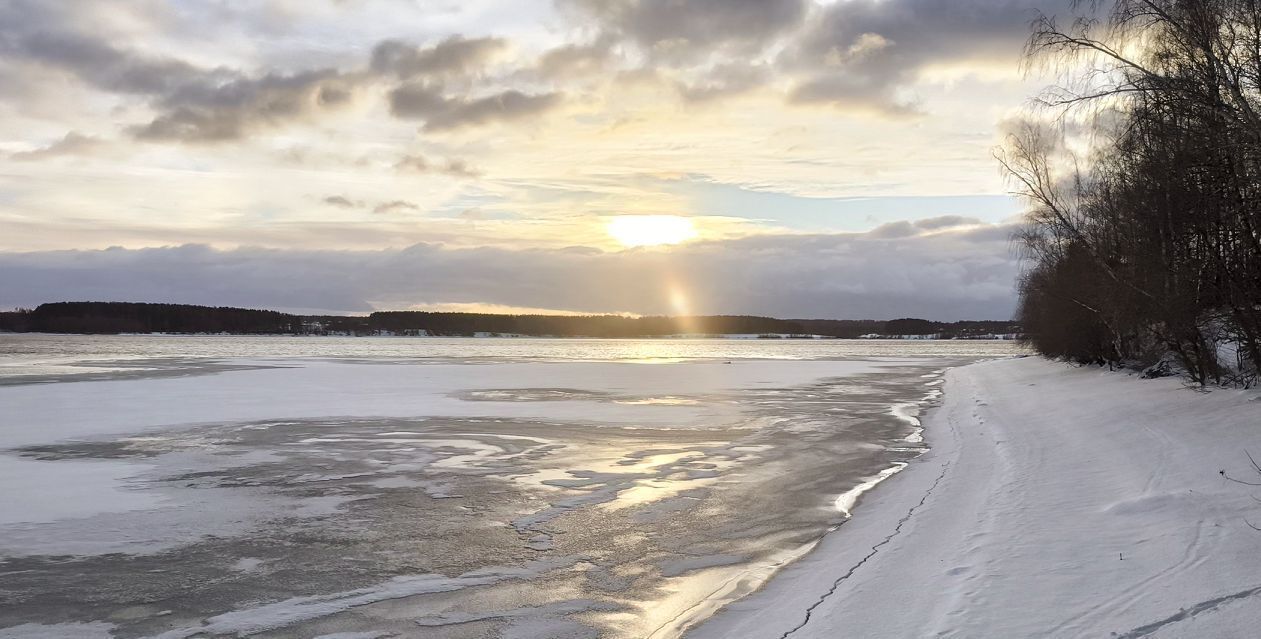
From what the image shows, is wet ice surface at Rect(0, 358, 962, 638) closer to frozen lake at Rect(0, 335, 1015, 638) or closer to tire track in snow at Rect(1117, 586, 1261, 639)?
frozen lake at Rect(0, 335, 1015, 638)

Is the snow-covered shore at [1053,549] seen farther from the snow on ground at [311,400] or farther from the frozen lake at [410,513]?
the snow on ground at [311,400]

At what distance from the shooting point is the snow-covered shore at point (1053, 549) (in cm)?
550

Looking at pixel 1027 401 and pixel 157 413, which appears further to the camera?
→ pixel 1027 401

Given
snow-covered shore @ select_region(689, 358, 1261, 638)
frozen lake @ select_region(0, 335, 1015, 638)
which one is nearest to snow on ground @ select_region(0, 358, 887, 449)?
frozen lake @ select_region(0, 335, 1015, 638)

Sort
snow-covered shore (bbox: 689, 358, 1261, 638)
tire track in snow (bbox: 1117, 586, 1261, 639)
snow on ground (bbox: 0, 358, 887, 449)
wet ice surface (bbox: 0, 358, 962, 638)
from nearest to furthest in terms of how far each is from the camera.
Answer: tire track in snow (bbox: 1117, 586, 1261, 639)
snow-covered shore (bbox: 689, 358, 1261, 638)
wet ice surface (bbox: 0, 358, 962, 638)
snow on ground (bbox: 0, 358, 887, 449)

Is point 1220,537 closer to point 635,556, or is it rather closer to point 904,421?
point 635,556

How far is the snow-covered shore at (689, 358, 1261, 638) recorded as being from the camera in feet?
18.1

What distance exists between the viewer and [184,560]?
302 inches

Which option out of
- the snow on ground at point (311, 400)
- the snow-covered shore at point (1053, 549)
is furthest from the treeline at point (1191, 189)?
the snow on ground at point (311, 400)

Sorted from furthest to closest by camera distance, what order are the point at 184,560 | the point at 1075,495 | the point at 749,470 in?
the point at 749,470, the point at 1075,495, the point at 184,560

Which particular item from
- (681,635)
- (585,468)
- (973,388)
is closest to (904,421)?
(585,468)

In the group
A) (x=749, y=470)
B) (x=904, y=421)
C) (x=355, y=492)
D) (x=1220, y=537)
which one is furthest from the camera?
(x=904, y=421)

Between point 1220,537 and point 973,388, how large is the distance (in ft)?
84.4

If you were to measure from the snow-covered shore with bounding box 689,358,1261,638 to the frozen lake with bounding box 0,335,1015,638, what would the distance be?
66cm
